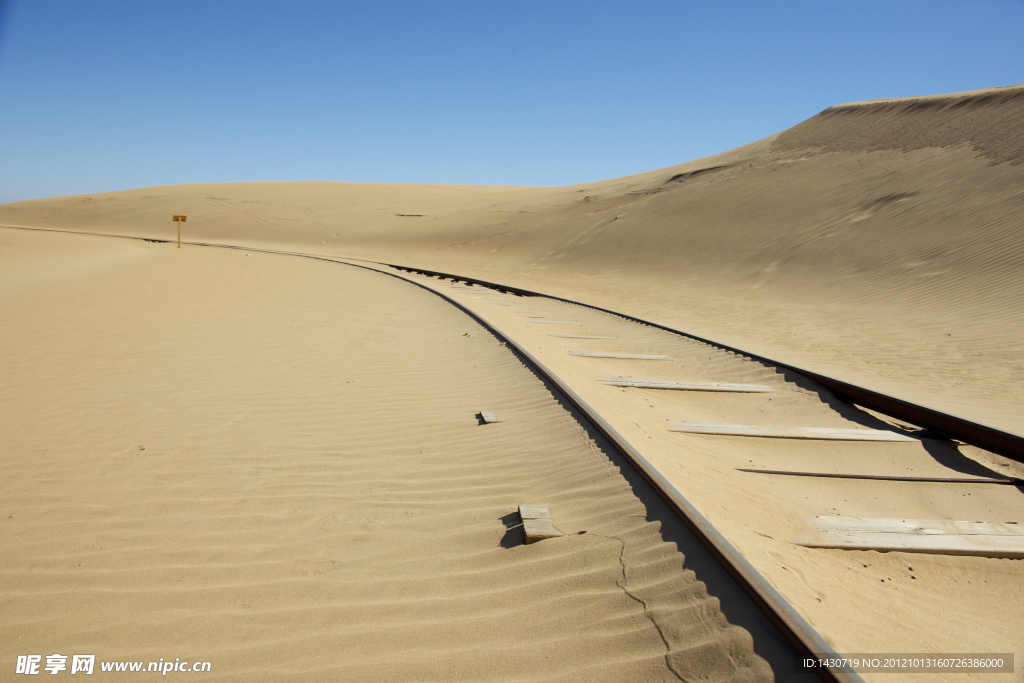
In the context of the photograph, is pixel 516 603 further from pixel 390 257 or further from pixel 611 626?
pixel 390 257

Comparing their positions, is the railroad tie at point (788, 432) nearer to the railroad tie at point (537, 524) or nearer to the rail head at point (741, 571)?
the rail head at point (741, 571)

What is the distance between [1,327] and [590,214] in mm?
30394

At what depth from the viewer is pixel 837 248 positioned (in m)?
18.3

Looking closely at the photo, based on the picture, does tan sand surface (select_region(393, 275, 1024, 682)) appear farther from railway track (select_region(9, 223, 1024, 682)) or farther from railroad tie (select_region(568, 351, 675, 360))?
railroad tie (select_region(568, 351, 675, 360))

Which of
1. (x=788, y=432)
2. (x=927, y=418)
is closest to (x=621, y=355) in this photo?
(x=788, y=432)

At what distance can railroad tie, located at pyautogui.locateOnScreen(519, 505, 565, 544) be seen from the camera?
314 centimetres

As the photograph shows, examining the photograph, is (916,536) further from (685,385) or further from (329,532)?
(685,385)

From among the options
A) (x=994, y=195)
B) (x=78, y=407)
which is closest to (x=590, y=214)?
(x=994, y=195)

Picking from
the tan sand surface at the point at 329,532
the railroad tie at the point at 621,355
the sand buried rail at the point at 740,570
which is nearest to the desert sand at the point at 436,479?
the tan sand surface at the point at 329,532

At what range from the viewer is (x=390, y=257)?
35062mm

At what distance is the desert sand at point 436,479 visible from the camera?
251 centimetres

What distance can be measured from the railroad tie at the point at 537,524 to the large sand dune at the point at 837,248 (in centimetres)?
517

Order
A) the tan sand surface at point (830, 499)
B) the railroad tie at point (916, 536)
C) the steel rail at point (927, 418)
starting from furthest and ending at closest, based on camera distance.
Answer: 1. the steel rail at point (927, 418)
2. the railroad tie at point (916, 536)
3. the tan sand surface at point (830, 499)

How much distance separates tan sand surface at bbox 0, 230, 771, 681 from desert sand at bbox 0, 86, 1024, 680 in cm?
2
